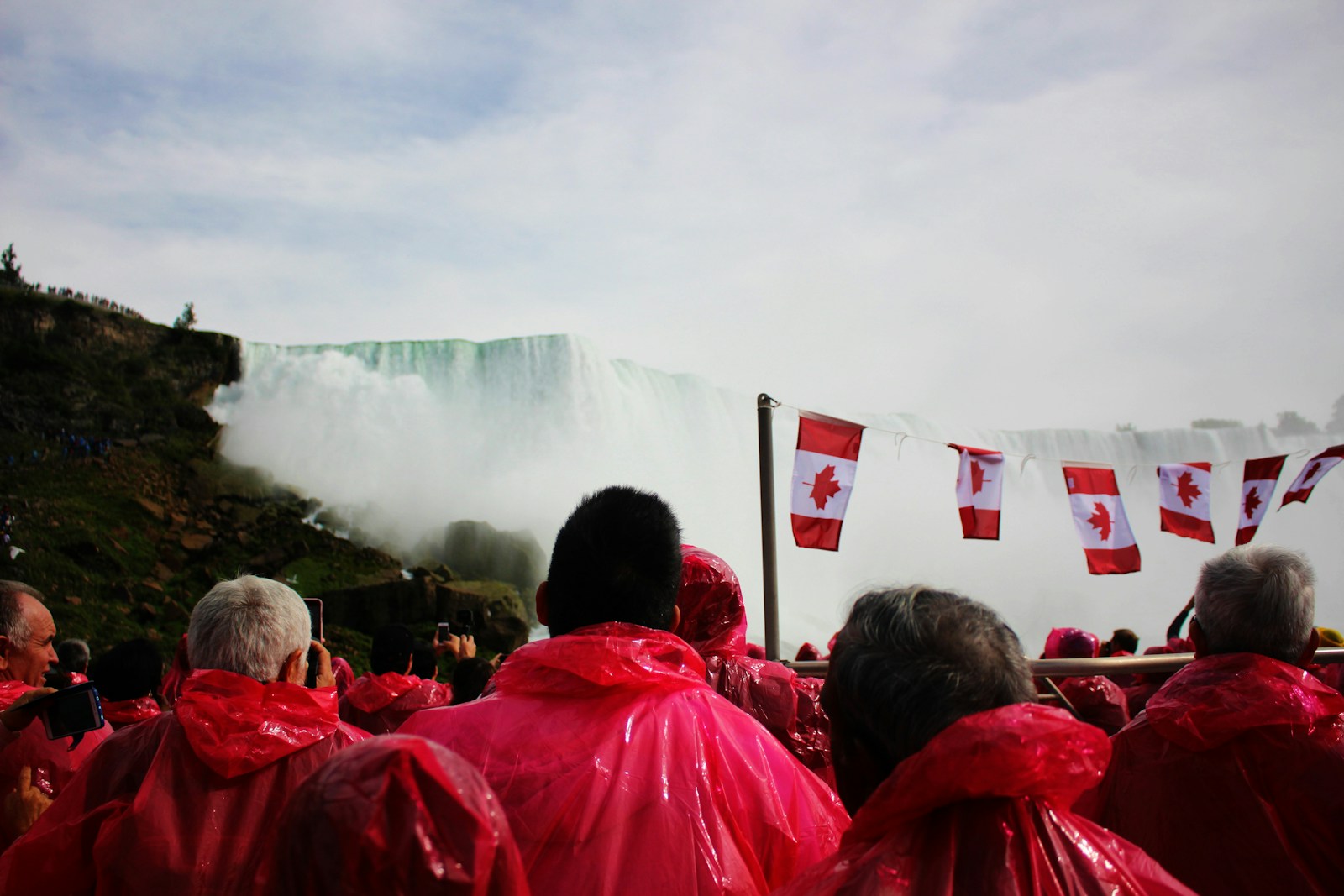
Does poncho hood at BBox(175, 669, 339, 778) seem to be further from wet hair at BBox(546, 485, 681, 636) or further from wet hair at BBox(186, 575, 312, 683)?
wet hair at BBox(546, 485, 681, 636)

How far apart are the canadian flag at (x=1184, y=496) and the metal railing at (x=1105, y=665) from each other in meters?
6.92

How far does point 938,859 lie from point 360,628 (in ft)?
56.3

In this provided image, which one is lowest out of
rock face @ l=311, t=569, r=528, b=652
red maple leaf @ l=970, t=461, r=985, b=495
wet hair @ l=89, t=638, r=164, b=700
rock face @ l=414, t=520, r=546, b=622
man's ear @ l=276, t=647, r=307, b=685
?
rock face @ l=311, t=569, r=528, b=652

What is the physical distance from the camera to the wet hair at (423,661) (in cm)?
446

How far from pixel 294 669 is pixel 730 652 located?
1038 mm

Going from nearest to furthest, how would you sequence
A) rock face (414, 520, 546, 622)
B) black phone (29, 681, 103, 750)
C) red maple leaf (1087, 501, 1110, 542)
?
1. black phone (29, 681, 103, 750)
2. red maple leaf (1087, 501, 1110, 542)
3. rock face (414, 520, 546, 622)

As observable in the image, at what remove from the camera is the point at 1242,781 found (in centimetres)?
199

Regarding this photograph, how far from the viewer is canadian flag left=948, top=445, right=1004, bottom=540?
322 inches

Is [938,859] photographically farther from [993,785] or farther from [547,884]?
[547,884]

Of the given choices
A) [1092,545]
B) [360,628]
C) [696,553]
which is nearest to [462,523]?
[360,628]

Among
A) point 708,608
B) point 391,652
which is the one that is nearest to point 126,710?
point 391,652

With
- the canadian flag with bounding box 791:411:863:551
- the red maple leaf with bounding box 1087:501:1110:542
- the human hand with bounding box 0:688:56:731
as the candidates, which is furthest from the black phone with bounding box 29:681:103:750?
the red maple leaf with bounding box 1087:501:1110:542

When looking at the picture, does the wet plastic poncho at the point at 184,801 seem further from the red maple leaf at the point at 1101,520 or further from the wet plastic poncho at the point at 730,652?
the red maple leaf at the point at 1101,520

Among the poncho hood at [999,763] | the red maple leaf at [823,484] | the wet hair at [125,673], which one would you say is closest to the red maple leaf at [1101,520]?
the red maple leaf at [823,484]
